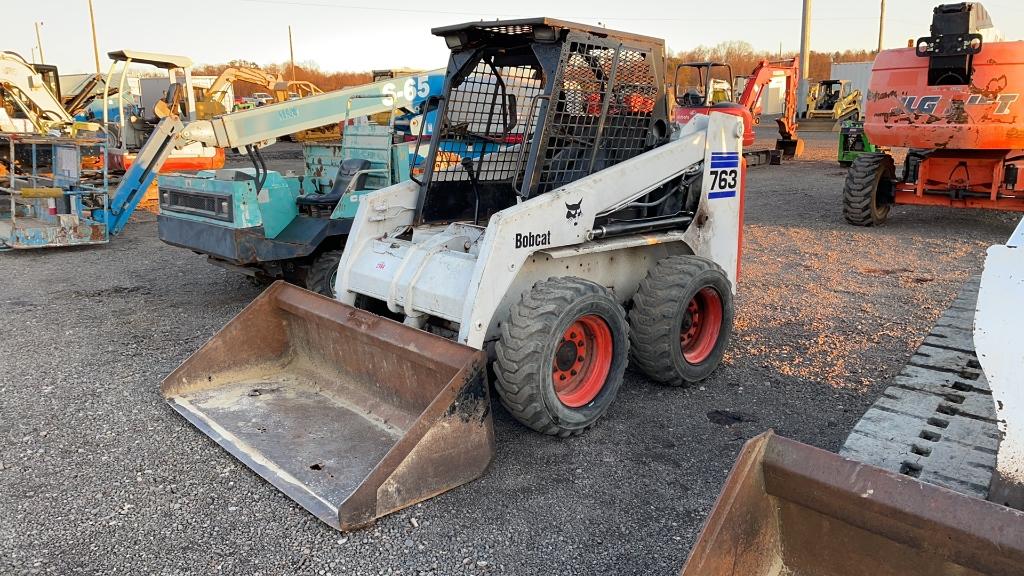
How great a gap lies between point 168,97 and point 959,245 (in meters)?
14.7

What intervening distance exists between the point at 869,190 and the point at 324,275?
24.8 feet

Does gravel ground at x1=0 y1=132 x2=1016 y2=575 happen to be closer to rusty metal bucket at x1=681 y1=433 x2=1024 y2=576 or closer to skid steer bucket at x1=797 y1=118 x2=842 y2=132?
rusty metal bucket at x1=681 y1=433 x2=1024 y2=576

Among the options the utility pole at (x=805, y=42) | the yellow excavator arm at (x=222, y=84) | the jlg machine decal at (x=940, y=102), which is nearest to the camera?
the yellow excavator arm at (x=222, y=84)

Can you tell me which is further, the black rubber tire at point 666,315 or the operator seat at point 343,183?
the operator seat at point 343,183

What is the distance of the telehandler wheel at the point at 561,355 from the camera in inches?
145

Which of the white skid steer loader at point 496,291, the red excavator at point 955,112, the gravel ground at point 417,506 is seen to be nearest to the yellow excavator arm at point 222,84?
the gravel ground at point 417,506

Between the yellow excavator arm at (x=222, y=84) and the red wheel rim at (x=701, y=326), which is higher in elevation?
the yellow excavator arm at (x=222, y=84)

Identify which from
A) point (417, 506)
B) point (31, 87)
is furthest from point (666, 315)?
point (31, 87)

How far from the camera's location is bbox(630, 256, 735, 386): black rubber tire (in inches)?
175

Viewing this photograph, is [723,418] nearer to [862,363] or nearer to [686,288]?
[686,288]

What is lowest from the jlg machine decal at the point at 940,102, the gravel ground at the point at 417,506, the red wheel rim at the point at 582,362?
the gravel ground at the point at 417,506

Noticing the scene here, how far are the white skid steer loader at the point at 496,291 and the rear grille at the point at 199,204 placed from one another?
150cm

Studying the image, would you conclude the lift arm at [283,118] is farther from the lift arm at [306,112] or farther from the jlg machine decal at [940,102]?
the jlg machine decal at [940,102]

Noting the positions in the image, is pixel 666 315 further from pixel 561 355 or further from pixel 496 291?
pixel 496 291
